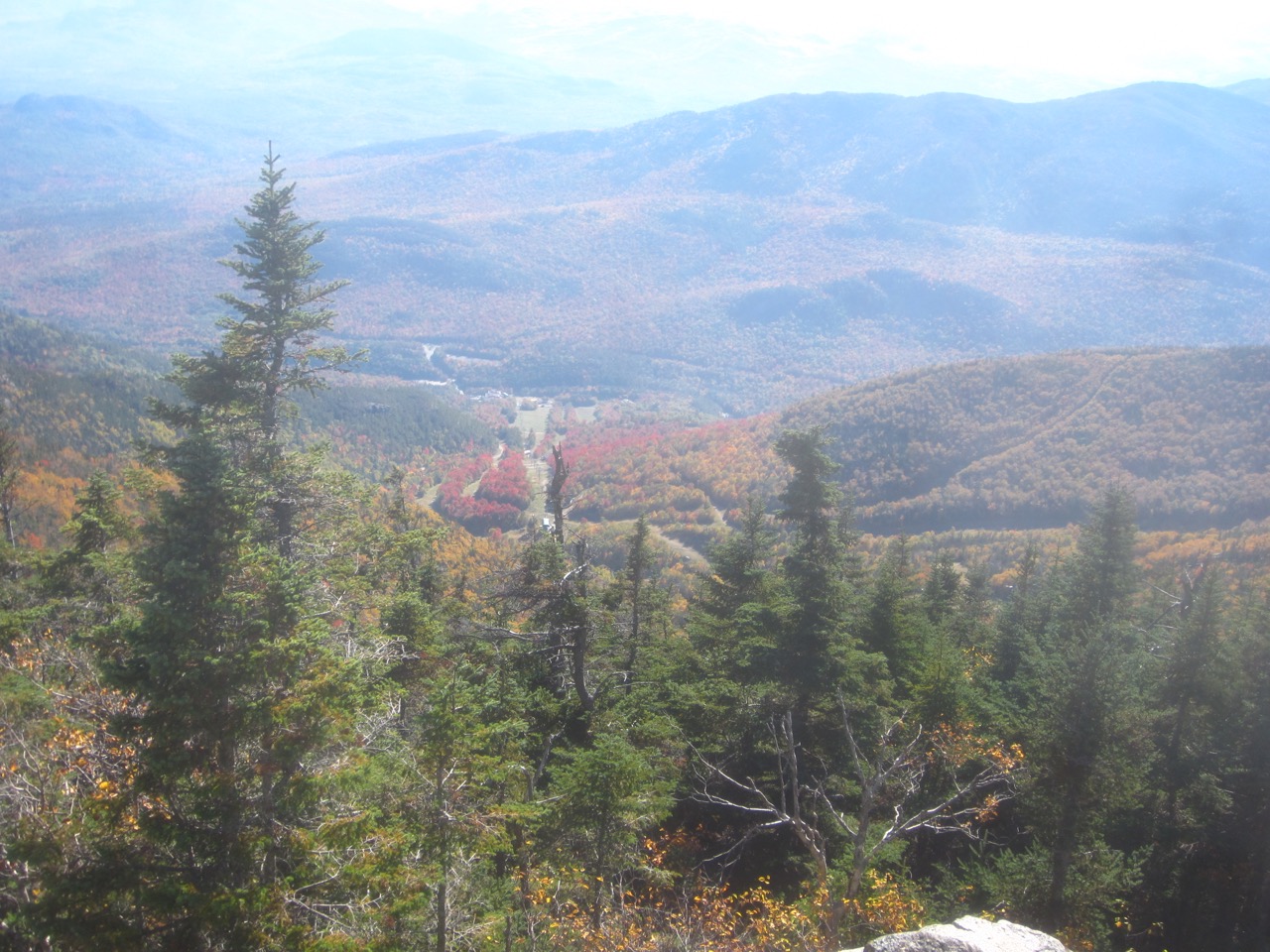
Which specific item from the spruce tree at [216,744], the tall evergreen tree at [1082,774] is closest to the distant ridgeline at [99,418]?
the spruce tree at [216,744]

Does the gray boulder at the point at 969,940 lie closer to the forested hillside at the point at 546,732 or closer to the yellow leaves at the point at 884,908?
the forested hillside at the point at 546,732

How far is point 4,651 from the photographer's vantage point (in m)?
18.3

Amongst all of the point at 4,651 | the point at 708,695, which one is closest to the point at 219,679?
the point at 4,651

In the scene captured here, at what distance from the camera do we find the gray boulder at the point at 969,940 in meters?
9.02

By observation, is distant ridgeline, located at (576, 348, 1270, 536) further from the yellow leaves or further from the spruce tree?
the spruce tree

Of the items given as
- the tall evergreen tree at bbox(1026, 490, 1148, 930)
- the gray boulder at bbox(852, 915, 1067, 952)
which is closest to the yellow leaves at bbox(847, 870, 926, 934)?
the tall evergreen tree at bbox(1026, 490, 1148, 930)

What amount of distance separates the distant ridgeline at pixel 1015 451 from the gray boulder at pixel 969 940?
302 ft

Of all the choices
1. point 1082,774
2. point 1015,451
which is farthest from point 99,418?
point 1015,451

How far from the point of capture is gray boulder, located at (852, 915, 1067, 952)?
29.6ft

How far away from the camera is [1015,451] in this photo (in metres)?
117

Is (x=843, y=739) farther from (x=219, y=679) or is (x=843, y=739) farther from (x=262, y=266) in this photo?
(x=262, y=266)

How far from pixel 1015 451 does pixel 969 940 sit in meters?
119

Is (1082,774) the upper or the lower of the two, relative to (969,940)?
lower

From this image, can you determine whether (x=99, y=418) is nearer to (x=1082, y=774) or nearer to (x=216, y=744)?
(x=216, y=744)
